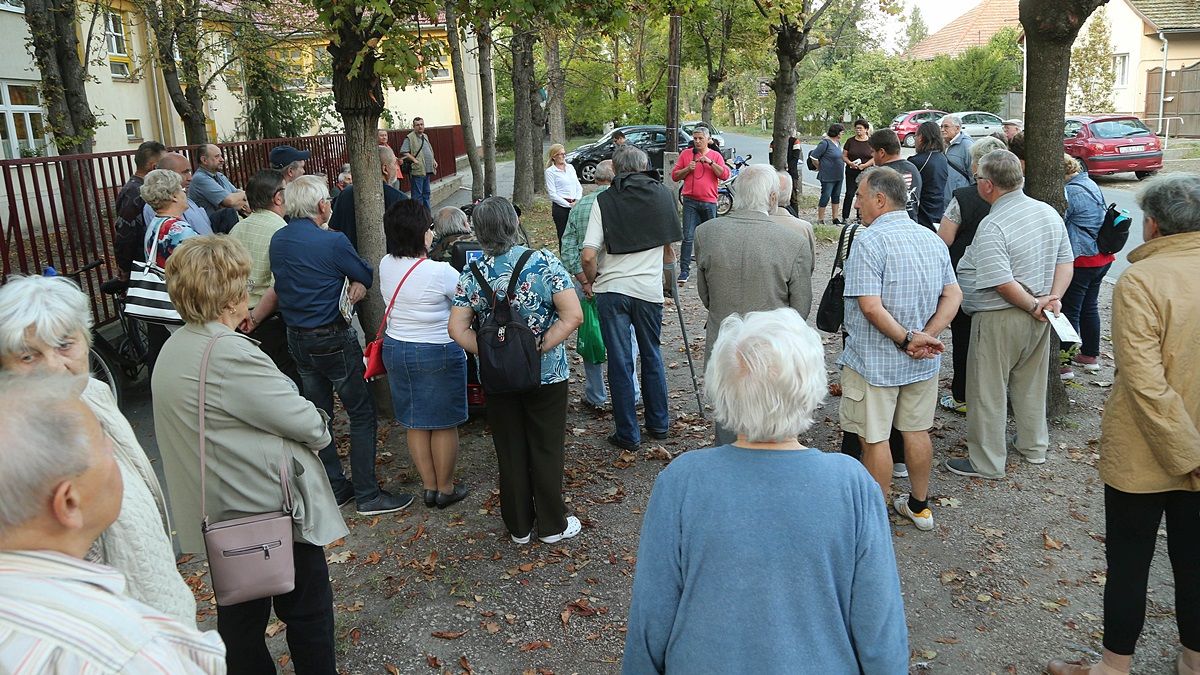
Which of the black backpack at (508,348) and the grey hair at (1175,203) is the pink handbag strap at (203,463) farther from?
the grey hair at (1175,203)

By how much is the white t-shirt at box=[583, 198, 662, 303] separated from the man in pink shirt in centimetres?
544

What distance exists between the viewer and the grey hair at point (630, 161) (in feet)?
20.1

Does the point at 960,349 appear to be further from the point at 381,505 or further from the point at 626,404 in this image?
the point at 381,505

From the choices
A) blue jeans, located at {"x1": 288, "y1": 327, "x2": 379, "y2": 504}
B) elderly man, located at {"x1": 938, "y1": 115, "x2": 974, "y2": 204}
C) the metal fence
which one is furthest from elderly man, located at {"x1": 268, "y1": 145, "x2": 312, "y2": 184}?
elderly man, located at {"x1": 938, "y1": 115, "x2": 974, "y2": 204}

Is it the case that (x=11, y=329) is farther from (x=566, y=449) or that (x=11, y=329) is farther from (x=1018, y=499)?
(x=1018, y=499)

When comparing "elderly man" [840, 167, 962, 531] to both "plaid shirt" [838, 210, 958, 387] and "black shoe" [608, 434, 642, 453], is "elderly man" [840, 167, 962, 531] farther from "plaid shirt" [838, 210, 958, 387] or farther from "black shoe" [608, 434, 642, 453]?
"black shoe" [608, 434, 642, 453]

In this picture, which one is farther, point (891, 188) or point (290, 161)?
point (290, 161)

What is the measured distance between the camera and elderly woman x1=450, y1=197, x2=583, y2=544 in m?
4.37

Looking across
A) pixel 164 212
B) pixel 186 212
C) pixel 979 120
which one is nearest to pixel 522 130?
pixel 186 212

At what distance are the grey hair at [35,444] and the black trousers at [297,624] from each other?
175 cm

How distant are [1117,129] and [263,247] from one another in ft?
80.6

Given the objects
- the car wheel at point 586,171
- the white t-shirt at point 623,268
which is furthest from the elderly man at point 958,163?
the car wheel at point 586,171

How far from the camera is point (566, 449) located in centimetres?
618

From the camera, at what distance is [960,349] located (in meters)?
6.45
